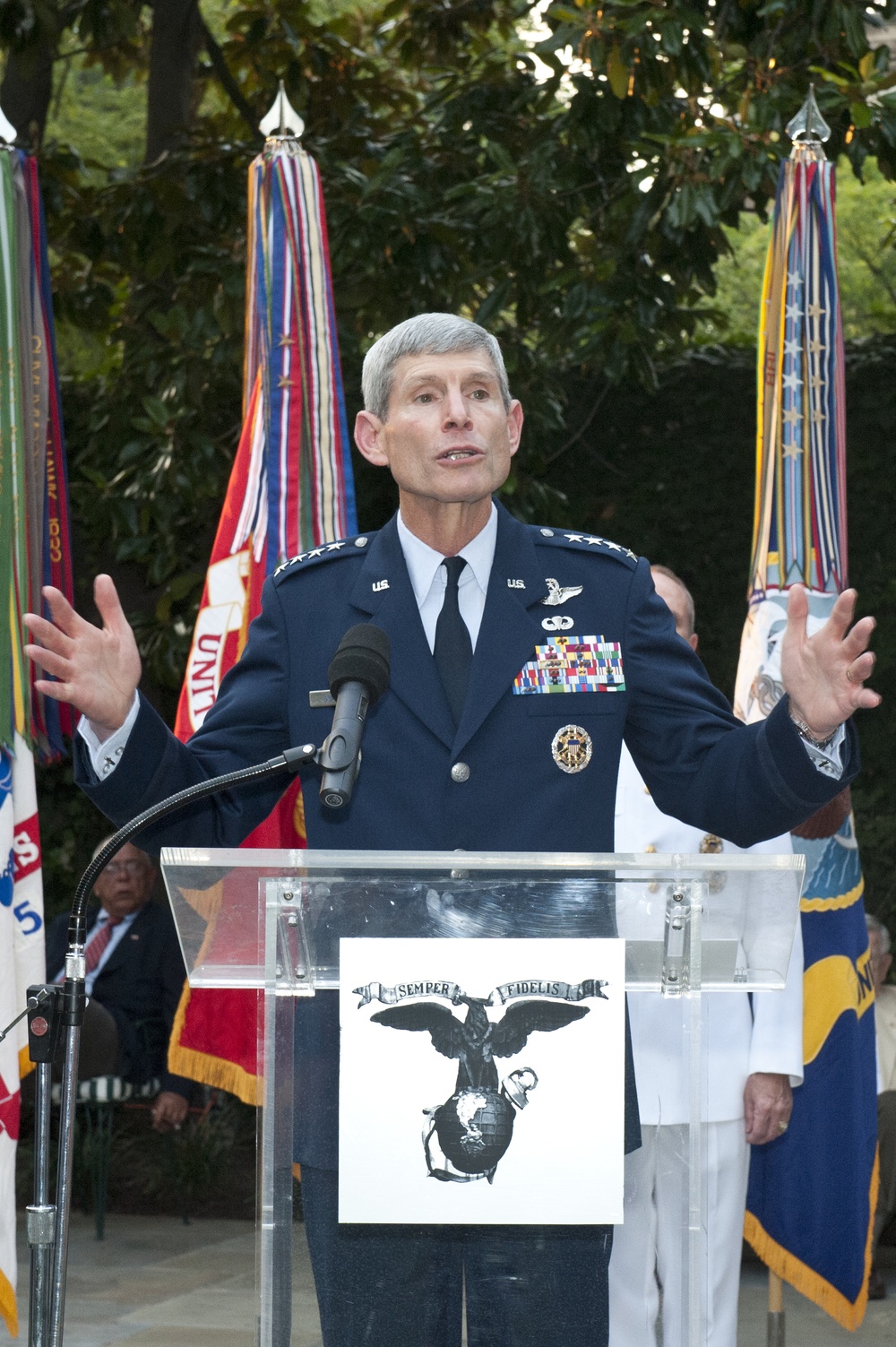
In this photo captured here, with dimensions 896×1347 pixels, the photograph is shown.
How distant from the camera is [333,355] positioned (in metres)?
4.52

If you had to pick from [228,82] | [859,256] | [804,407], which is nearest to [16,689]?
[804,407]

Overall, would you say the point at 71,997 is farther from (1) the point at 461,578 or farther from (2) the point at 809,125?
(2) the point at 809,125

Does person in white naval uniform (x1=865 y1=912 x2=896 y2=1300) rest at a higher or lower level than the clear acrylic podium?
lower

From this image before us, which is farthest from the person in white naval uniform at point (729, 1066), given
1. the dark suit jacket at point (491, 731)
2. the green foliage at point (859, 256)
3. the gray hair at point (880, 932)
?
the green foliage at point (859, 256)

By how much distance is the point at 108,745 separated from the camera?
203cm

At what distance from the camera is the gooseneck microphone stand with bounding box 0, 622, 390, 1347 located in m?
1.80

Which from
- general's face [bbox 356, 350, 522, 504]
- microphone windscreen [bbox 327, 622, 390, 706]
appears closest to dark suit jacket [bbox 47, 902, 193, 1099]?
general's face [bbox 356, 350, 522, 504]

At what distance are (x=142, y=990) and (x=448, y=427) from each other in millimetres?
4823

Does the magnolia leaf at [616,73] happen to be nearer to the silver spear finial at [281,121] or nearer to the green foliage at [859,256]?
the silver spear finial at [281,121]

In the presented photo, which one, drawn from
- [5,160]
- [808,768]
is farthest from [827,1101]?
[5,160]

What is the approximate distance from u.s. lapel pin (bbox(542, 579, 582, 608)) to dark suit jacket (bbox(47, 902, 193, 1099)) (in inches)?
181

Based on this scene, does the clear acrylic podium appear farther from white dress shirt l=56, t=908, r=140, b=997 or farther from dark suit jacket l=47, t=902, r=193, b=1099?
white dress shirt l=56, t=908, r=140, b=997

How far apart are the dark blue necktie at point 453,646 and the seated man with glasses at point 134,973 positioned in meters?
4.48

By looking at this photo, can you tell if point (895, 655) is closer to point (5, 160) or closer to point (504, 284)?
point (504, 284)
